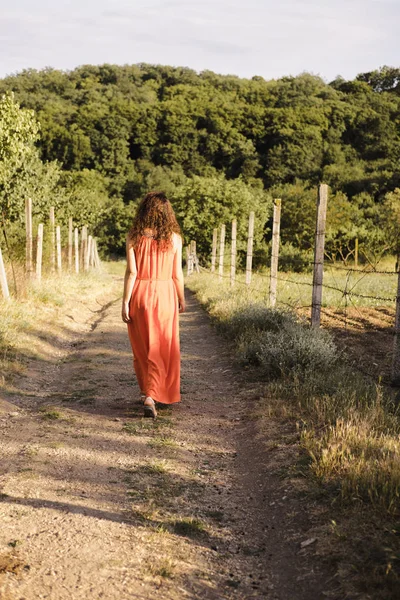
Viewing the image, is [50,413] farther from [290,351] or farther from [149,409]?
[290,351]

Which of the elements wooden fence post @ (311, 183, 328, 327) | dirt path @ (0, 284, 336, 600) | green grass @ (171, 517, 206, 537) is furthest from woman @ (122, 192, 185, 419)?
wooden fence post @ (311, 183, 328, 327)

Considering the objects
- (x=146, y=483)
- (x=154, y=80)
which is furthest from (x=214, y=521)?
(x=154, y=80)

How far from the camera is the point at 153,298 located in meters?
6.27

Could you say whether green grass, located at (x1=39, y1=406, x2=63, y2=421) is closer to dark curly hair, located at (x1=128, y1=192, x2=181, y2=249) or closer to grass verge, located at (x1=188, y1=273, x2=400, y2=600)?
dark curly hair, located at (x1=128, y1=192, x2=181, y2=249)

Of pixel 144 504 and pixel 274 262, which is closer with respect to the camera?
pixel 144 504

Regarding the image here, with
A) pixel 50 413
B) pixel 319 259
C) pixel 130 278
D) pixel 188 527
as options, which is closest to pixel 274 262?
pixel 319 259

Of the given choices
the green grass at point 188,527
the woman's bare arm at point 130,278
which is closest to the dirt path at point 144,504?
the green grass at point 188,527

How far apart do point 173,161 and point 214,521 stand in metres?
72.4

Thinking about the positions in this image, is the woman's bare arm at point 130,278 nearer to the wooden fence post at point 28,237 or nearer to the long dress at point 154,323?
the long dress at point 154,323

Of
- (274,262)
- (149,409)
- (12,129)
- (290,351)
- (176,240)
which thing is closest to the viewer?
(149,409)

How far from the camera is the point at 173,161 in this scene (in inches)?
2908

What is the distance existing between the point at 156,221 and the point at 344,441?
2.98 metres

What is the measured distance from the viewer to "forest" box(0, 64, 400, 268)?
173ft

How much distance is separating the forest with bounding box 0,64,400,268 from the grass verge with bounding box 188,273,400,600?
35.1 metres
